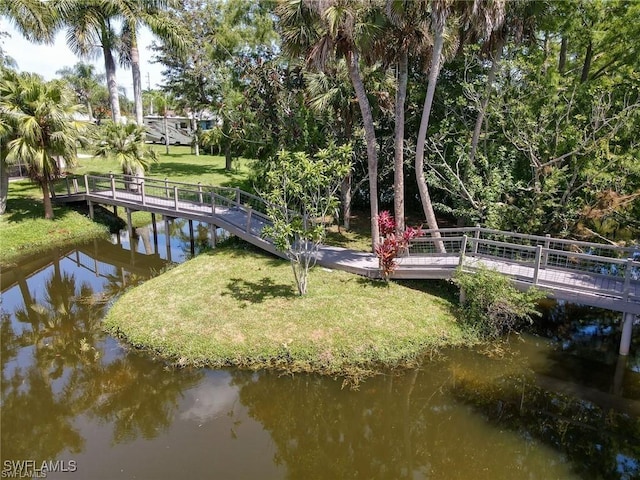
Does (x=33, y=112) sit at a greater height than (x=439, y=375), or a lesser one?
greater

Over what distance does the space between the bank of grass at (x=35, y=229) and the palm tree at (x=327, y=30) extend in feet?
41.2

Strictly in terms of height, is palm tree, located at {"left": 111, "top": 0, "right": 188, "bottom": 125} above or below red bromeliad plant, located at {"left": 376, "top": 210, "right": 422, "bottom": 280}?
above

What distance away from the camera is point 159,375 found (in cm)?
1017

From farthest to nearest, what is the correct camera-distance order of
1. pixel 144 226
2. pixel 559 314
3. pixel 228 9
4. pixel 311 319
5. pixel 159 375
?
1. pixel 228 9
2. pixel 144 226
3. pixel 559 314
4. pixel 311 319
5. pixel 159 375

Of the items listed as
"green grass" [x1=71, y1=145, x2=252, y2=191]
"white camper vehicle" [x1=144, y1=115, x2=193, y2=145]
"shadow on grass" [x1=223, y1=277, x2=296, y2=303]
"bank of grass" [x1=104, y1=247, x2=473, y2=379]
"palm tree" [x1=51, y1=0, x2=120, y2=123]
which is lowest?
"bank of grass" [x1=104, y1=247, x2=473, y2=379]

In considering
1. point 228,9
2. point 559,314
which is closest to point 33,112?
point 228,9

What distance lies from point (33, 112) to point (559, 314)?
1993 centimetres

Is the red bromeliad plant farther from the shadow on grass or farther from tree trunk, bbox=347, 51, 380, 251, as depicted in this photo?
the shadow on grass

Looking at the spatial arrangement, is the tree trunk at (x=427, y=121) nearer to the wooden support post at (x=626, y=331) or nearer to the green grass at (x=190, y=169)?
the wooden support post at (x=626, y=331)

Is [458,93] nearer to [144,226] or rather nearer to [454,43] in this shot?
[454,43]

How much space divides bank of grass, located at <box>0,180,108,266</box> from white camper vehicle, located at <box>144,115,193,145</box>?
81.1ft

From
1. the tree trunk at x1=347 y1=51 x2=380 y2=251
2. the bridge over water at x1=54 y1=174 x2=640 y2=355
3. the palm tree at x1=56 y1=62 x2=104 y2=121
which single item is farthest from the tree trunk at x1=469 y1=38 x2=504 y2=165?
the palm tree at x1=56 y1=62 x2=104 y2=121

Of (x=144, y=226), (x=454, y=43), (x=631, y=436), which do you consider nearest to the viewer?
(x=631, y=436)

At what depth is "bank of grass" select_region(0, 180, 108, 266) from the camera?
17969mm
